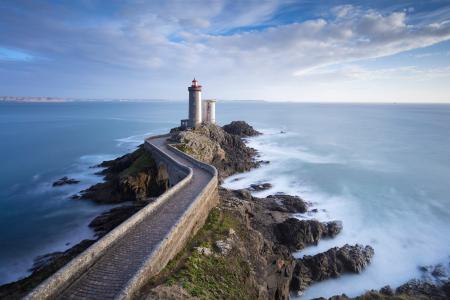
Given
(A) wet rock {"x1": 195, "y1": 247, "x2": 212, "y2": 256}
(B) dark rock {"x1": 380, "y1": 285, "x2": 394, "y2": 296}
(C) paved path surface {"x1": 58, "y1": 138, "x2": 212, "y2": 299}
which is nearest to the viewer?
(C) paved path surface {"x1": 58, "y1": 138, "x2": 212, "y2": 299}

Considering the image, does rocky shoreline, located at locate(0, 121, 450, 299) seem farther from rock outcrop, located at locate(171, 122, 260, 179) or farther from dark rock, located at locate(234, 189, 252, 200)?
rock outcrop, located at locate(171, 122, 260, 179)

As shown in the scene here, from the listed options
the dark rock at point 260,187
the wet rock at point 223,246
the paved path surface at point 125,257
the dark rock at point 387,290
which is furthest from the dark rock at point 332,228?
the paved path surface at point 125,257

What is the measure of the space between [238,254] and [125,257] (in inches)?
210

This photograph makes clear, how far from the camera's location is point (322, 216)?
23875 mm

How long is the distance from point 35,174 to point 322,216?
109ft

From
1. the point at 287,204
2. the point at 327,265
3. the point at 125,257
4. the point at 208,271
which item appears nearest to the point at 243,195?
the point at 287,204

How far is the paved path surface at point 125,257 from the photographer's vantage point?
27.0 ft

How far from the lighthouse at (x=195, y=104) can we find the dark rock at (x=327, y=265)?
23896 millimetres

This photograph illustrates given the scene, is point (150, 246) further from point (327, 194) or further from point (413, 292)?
point (327, 194)

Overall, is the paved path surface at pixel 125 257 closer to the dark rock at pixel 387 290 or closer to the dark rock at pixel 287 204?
the dark rock at pixel 287 204

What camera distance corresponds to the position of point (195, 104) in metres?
36.7

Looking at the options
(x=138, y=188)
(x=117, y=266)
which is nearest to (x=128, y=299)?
(x=117, y=266)

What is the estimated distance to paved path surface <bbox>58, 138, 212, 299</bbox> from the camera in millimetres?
8234

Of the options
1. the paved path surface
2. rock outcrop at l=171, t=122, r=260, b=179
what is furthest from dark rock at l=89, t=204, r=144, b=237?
rock outcrop at l=171, t=122, r=260, b=179
